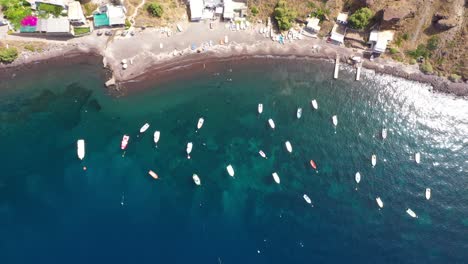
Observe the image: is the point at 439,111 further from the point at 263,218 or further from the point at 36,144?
the point at 36,144

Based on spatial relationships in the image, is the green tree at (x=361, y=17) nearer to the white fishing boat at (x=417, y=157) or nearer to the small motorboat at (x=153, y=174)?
the white fishing boat at (x=417, y=157)

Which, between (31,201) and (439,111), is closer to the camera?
(31,201)

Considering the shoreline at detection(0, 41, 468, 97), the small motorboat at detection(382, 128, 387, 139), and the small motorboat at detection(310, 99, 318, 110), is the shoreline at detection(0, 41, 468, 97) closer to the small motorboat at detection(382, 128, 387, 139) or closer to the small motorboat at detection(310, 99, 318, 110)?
the small motorboat at detection(310, 99, 318, 110)

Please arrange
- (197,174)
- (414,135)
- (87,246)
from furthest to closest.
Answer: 1. (414,135)
2. (197,174)
3. (87,246)

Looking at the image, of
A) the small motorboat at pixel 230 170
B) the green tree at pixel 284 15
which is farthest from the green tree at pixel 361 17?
the small motorboat at pixel 230 170

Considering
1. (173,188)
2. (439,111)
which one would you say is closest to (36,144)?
(173,188)

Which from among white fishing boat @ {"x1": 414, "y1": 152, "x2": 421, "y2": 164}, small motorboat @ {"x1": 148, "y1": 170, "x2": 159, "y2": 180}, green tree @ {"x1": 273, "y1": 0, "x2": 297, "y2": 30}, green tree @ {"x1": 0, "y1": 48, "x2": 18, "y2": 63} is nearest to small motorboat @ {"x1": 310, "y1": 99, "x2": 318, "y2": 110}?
green tree @ {"x1": 273, "y1": 0, "x2": 297, "y2": 30}
